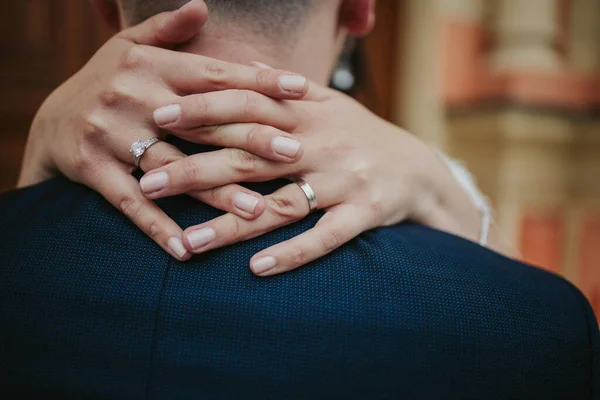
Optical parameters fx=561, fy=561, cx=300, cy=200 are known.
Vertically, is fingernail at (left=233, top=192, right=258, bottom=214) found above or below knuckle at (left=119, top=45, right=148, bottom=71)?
below

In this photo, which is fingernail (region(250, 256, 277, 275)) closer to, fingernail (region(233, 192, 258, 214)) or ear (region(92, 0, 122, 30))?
fingernail (region(233, 192, 258, 214))

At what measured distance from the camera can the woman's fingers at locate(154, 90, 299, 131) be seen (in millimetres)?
600

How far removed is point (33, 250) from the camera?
63 cm

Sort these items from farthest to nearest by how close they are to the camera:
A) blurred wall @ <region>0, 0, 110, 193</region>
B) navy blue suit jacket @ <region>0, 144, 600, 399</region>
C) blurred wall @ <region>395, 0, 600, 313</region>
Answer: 1. blurred wall @ <region>0, 0, 110, 193</region>
2. blurred wall @ <region>395, 0, 600, 313</region>
3. navy blue suit jacket @ <region>0, 144, 600, 399</region>

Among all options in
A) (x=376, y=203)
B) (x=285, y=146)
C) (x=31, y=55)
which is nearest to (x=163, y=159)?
(x=285, y=146)

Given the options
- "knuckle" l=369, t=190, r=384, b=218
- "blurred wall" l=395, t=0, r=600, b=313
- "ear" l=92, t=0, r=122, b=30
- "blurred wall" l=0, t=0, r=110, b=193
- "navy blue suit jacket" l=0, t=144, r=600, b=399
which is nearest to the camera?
"navy blue suit jacket" l=0, t=144, r=600, b=399

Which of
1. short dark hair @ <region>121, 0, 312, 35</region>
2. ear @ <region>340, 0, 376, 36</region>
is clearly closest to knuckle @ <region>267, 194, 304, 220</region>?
short dark hair @ <region>121, 0, 312, 35</region>

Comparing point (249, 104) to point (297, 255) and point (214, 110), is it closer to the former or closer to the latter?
point (214, 110)

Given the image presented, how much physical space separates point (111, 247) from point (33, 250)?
0.30 ft

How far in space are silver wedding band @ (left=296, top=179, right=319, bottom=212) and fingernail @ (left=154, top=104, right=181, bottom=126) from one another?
0.16m

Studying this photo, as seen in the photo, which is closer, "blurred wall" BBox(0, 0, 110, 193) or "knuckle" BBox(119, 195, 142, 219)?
"knuckle" BBox(119, 195, 142, 219)

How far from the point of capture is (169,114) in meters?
0.60

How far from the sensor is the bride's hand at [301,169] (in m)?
0.60

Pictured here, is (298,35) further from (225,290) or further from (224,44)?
(225,290)
